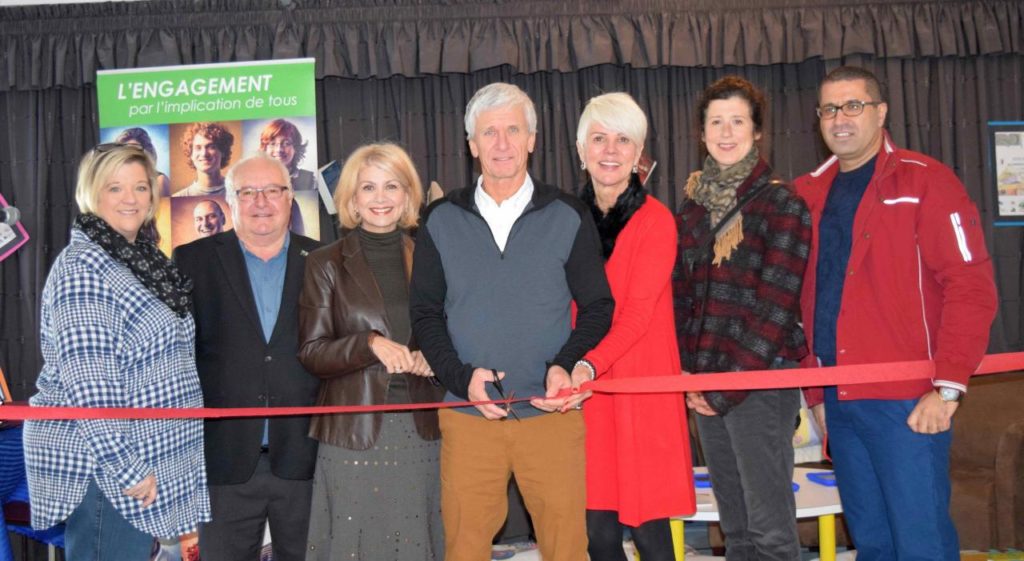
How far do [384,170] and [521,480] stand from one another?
43.6 inches

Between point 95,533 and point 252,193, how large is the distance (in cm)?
119

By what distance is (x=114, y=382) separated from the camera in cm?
263

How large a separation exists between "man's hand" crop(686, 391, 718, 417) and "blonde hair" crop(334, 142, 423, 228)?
43.1 inches

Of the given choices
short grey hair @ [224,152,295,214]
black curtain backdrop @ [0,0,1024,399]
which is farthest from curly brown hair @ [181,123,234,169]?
short grey hair @ [224,152,295,214]

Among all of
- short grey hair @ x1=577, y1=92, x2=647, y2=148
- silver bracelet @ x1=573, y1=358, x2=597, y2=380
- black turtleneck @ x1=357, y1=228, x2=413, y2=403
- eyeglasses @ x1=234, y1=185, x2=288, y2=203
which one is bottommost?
silver bracelet @ x1=573, y1=358, x2=597, y2=380

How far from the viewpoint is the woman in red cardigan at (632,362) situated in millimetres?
2645

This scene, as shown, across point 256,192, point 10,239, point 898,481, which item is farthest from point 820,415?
point 10,239

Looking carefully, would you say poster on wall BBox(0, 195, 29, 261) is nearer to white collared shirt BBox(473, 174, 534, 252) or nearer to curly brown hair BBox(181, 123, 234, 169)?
curly brown hair BBox(181, 123, 234, 169)

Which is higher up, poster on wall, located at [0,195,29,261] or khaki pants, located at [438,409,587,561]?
poster on wall, located at [0,195,29,261]

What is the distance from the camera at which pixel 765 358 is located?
272cm

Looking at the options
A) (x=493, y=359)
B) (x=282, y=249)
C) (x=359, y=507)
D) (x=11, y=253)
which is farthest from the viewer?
(x=11, y=253)

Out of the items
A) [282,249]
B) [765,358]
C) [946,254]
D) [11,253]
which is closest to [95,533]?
[282,249]

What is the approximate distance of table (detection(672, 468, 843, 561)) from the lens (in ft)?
12.3

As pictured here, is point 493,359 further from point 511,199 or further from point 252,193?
point 252,193
